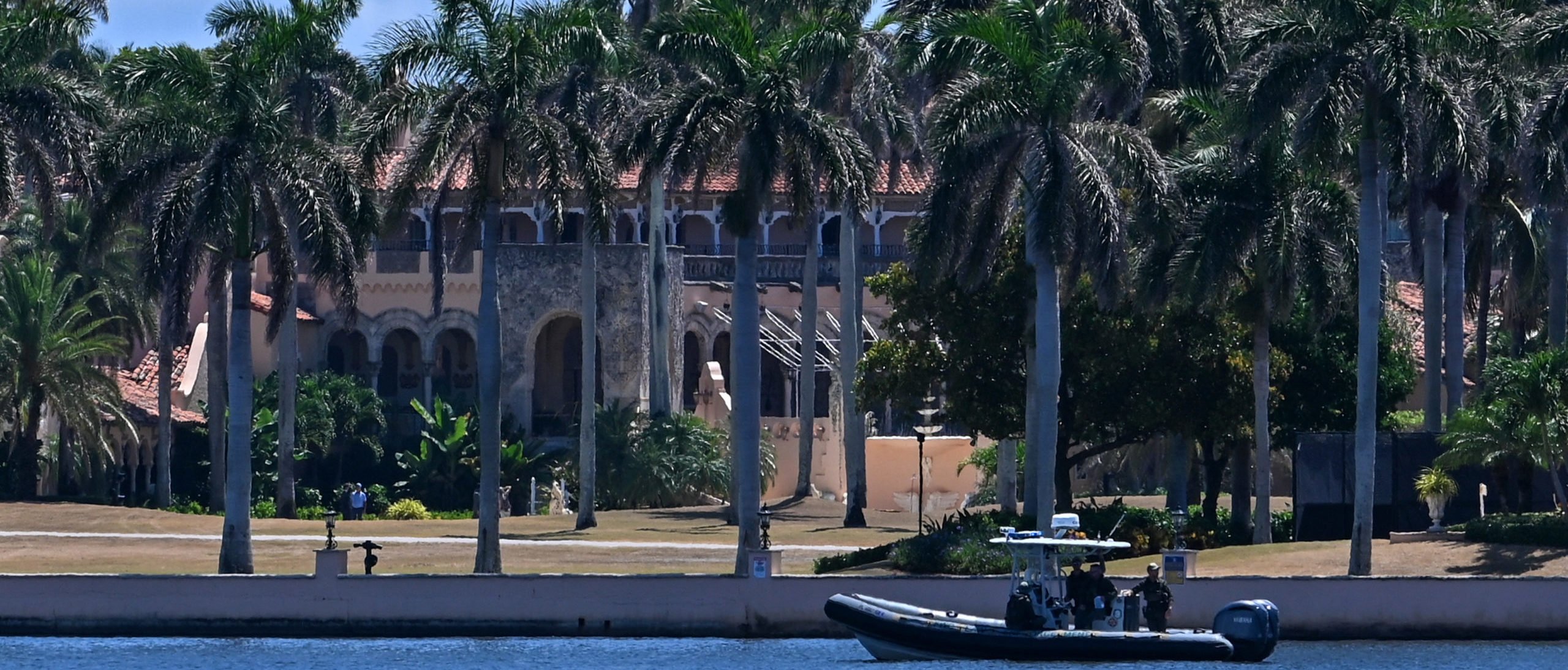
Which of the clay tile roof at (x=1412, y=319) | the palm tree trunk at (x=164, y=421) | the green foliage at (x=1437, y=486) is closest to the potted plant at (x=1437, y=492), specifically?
the green foliage at (x=1437, y=486)

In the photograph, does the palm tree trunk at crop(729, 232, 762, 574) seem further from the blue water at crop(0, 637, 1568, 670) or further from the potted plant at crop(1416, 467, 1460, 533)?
the potted plant at crop(1416, 467, 1460, 533)

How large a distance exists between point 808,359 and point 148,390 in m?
18.6

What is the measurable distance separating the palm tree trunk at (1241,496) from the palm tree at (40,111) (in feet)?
69.2

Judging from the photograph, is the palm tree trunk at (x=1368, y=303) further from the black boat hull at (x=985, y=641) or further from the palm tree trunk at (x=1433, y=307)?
the palm tree trunk at (x=1433, y=307)

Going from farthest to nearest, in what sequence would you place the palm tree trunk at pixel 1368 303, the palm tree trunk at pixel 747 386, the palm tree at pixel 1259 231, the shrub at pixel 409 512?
the shrub at pixel 409 512 → the palm tree at pixel 1259 231 → the palm tree trunk at pixel 747 386 → the palm tree trunk at pixel 1368 303

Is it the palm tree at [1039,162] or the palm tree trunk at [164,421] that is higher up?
the palm tree at [1039,162]

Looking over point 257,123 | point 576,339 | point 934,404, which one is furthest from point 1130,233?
point 576,339

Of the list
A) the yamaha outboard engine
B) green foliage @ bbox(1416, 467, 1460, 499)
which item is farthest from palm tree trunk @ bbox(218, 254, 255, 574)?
green foliage @ bbox(1416, 467, 1460, 499)

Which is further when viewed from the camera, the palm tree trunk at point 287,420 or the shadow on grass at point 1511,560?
the palm tree trunk at point 287,420

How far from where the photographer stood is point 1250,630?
28.8 meters

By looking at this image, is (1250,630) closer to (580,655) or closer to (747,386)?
(580,655)

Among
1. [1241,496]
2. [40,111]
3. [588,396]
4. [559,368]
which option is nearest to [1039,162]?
[1241,496]

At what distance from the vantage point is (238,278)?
117ft

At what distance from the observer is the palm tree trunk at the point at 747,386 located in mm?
35406
